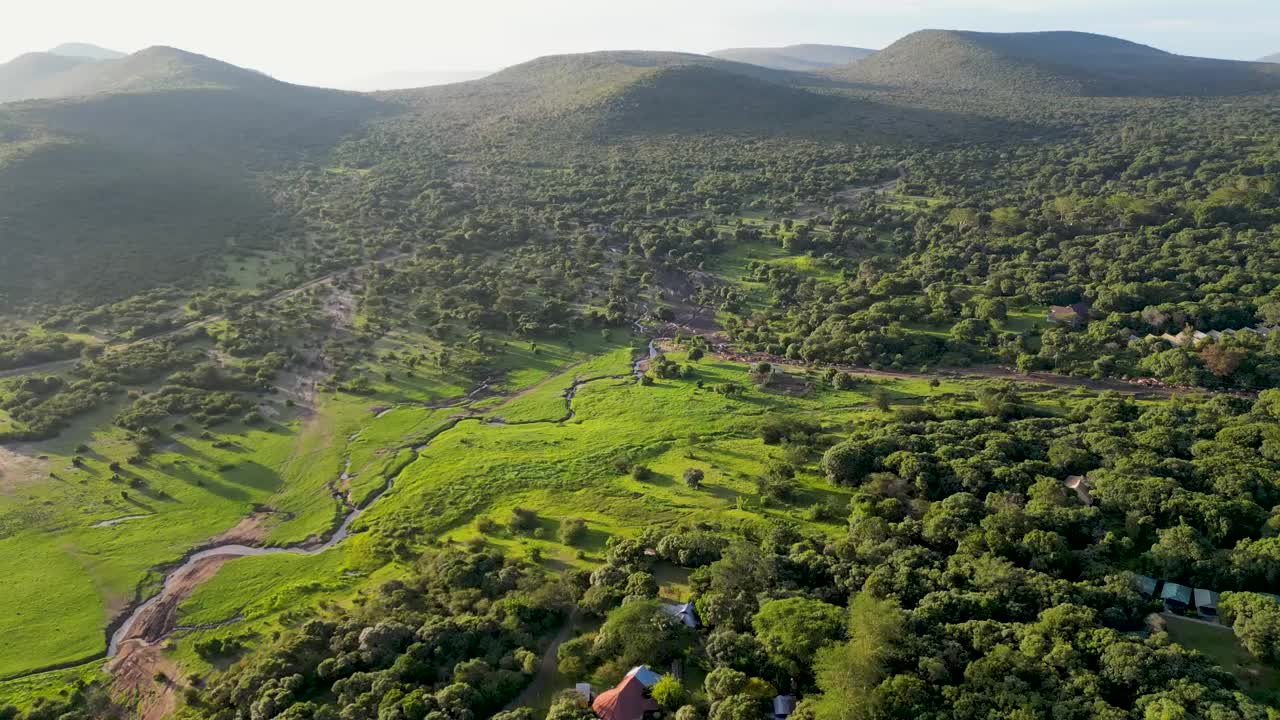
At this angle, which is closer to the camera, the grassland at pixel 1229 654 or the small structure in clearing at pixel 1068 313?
the grassland at pixel 1229 654

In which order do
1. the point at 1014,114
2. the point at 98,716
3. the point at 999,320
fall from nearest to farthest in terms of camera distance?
the point at 98,716, the point at 999,320, the point at 1014,114

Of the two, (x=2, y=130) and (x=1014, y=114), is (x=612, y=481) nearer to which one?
(x=2, y=130)

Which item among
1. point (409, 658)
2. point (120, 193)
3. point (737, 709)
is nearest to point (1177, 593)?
point (737, 709)

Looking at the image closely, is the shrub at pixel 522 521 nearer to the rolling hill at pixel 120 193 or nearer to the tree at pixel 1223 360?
the tree at pixel 1223 360

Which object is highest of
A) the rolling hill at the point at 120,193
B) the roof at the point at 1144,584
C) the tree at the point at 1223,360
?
the rolling hill at the point at 120,193

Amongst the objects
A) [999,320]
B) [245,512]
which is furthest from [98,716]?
[999,320]

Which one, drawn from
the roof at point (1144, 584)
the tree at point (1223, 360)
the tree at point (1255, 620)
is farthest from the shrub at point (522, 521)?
the tree at point (1223, 360)
